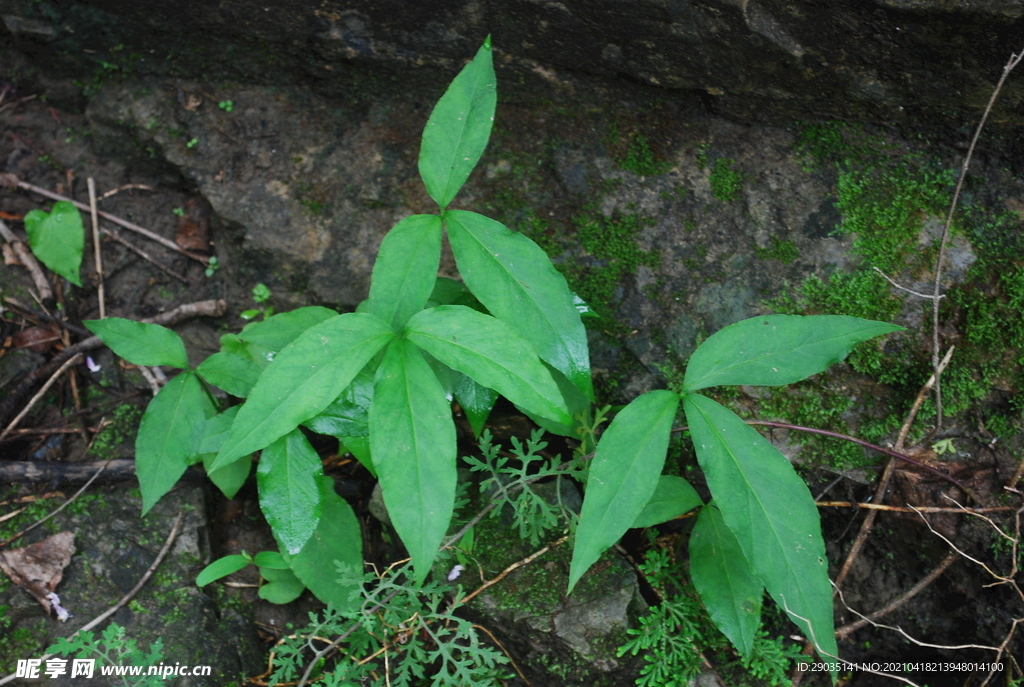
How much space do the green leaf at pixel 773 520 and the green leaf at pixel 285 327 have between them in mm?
1440

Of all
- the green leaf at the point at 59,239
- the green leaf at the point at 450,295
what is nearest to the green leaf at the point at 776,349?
the green leaf at the point at 450,295

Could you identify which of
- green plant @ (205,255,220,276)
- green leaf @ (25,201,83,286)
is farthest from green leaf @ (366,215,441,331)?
green leaf @ (25,201,83,286)

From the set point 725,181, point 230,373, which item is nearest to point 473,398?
point 230,373

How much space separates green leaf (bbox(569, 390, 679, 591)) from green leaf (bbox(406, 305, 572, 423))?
166 millimetres

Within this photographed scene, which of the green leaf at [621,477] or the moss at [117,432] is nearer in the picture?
the green leaf at [621,477]

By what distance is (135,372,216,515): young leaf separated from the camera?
246 centimetres

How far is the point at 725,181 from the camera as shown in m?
2.84

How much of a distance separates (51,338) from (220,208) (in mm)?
966

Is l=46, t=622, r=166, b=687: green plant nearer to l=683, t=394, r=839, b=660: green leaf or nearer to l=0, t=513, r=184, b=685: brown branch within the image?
l=0, t=513, r=184, b=685: brown branch

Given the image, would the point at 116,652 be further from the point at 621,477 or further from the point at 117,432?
the point at 621,477

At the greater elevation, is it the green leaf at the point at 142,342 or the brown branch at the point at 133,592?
the green leaf at the point at 142,342

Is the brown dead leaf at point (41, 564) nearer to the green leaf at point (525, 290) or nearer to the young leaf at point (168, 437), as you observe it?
the young leaf at point (168, 437)

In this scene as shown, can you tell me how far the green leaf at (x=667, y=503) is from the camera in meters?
2.27

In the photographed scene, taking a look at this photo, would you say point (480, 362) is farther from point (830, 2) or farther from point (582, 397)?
point (830, 2)
